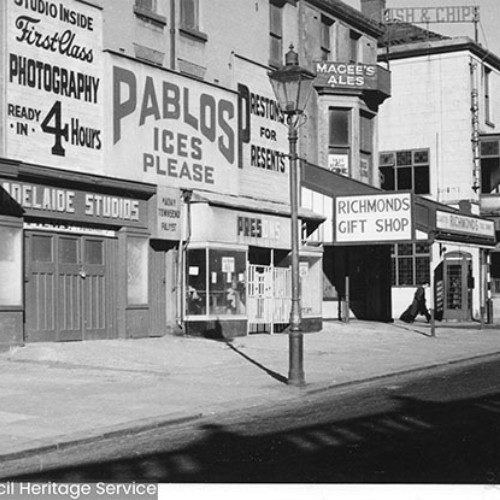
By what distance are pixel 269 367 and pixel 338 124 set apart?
1675 centimetres

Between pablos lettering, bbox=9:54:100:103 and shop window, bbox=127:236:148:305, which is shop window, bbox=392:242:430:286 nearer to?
shop window, bbox=127:236:148:305

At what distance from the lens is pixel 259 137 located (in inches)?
1147

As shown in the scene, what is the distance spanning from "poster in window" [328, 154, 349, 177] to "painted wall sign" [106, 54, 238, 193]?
724 cm

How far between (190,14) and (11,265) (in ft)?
32.0

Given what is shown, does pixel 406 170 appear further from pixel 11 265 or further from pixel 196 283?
pixel 11 265

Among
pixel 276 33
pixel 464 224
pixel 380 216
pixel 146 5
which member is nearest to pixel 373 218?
pixel 380 216

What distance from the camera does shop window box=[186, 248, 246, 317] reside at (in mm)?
25281

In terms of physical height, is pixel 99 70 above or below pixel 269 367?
above

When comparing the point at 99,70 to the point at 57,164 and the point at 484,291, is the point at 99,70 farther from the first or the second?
the point at 484,291

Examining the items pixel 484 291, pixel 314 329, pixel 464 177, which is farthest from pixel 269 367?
pixel 464 177

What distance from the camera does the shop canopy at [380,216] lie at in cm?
2970

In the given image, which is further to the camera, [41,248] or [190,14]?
[190,14]

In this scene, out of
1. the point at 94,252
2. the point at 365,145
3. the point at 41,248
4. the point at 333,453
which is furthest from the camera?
the point at 365,145

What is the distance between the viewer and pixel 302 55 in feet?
106
